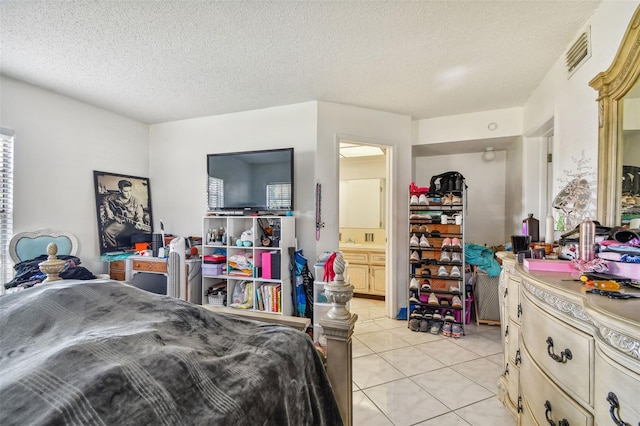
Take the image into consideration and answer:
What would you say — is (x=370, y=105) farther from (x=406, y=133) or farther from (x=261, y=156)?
(x=261, y=156)

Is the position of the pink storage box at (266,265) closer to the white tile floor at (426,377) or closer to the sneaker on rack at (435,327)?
the white tile floor at (426,377)

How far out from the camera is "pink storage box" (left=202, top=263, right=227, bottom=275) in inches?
125

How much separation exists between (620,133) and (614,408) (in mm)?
1482

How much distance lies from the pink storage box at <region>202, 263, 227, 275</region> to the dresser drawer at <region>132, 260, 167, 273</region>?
46 cm

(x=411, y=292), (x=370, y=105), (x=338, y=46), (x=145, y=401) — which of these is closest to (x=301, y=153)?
(x=370, y=105)

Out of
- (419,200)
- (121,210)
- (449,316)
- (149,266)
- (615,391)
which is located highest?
(419,200)

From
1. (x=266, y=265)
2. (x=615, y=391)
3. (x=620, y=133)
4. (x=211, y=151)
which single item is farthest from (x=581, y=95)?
(x=211, y=151)

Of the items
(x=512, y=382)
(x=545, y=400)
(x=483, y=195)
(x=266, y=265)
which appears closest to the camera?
(x=545, y=400)

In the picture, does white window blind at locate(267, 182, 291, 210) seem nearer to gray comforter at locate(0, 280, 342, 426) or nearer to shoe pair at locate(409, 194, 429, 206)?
shoe pair at locate(409, 194, 429, 206)

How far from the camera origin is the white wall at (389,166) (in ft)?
10.8

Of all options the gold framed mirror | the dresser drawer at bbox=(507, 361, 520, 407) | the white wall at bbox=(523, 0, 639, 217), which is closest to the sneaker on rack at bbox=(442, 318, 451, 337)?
the dresser drawer at bbox=(507, 361, 520, 407)

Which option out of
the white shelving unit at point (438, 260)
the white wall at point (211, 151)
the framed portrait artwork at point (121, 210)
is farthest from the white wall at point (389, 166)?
the framed portrait artwork at point (121, 210)

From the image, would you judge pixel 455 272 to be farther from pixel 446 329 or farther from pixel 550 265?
pixel 550 265

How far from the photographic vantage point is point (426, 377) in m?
2.25
